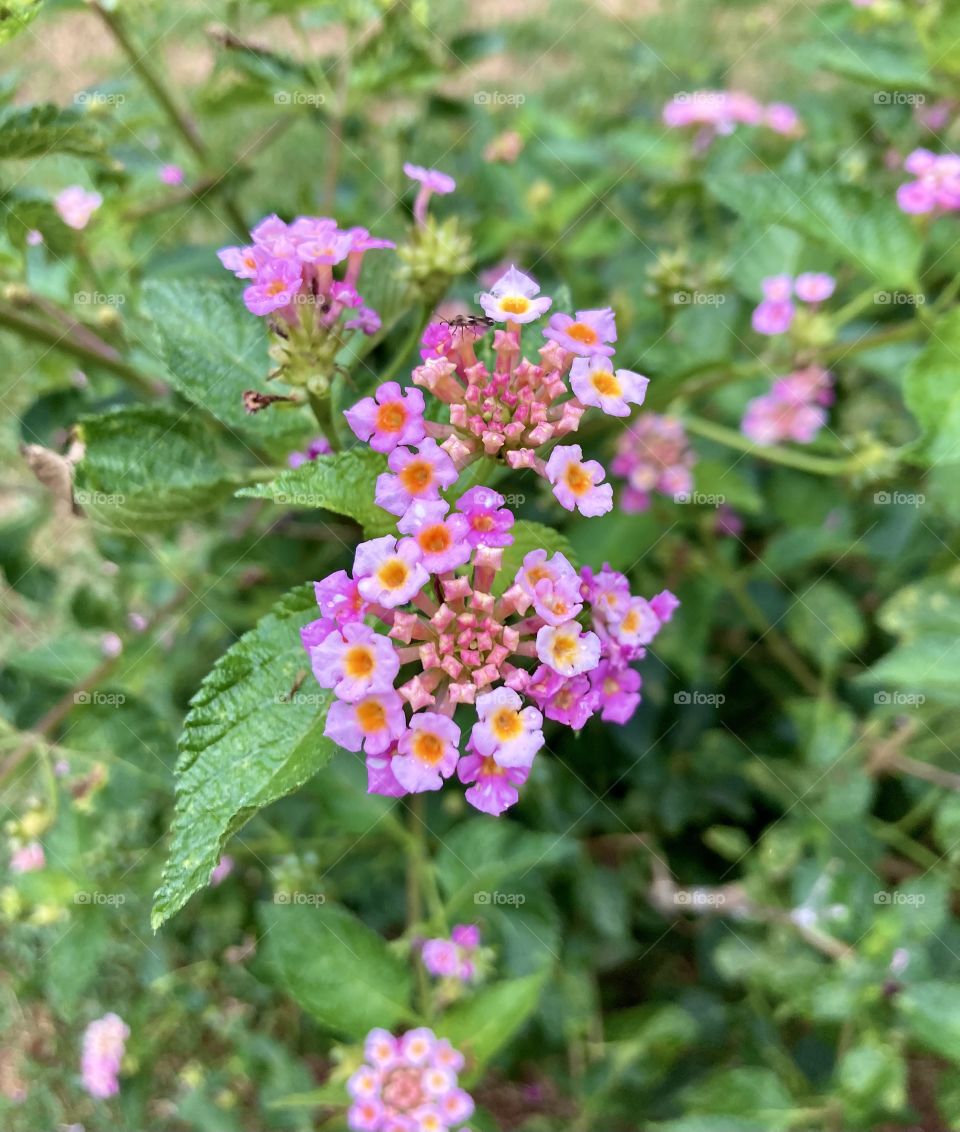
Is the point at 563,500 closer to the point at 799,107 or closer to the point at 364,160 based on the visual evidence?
the point at 364,160

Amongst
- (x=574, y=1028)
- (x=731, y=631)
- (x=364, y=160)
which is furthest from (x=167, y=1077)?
(x=364, y=160)
